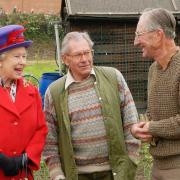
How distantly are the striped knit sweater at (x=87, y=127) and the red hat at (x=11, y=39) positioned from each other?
0.48m

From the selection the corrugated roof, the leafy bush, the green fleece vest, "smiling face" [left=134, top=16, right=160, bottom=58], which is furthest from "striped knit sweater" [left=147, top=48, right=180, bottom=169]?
the leafy bush

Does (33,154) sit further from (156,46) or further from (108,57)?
(108,57)

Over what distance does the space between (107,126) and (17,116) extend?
2.10ft

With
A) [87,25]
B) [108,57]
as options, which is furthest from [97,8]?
[108,57]

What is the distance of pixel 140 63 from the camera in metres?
7.20

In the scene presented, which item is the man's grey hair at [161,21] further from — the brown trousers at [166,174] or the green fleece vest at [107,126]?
the brown trousers at [166,174]

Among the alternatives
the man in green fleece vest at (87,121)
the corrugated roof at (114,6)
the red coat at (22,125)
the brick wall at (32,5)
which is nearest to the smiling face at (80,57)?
the man in green fleece vest at (87,121)

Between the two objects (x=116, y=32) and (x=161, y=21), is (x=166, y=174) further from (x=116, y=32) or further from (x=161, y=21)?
(x=116, y=32)

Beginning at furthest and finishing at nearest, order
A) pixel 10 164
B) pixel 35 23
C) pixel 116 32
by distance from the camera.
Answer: pixel 35 23 → pixel 116 32 → pixel 10 164

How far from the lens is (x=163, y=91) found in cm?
291

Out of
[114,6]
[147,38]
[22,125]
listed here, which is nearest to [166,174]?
[147,38]

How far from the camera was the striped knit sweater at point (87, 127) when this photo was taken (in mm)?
3287

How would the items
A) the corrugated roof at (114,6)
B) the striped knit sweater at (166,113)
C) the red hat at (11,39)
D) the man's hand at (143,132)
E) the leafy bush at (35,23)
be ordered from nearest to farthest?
the striped knit sweater at (166,113), the man's hand at (143,132), the red hat at (11,39), the corrugated roof at (114,6), the leafy bush at (35,23)

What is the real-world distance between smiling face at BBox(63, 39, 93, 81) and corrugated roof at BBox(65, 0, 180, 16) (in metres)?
3.58
